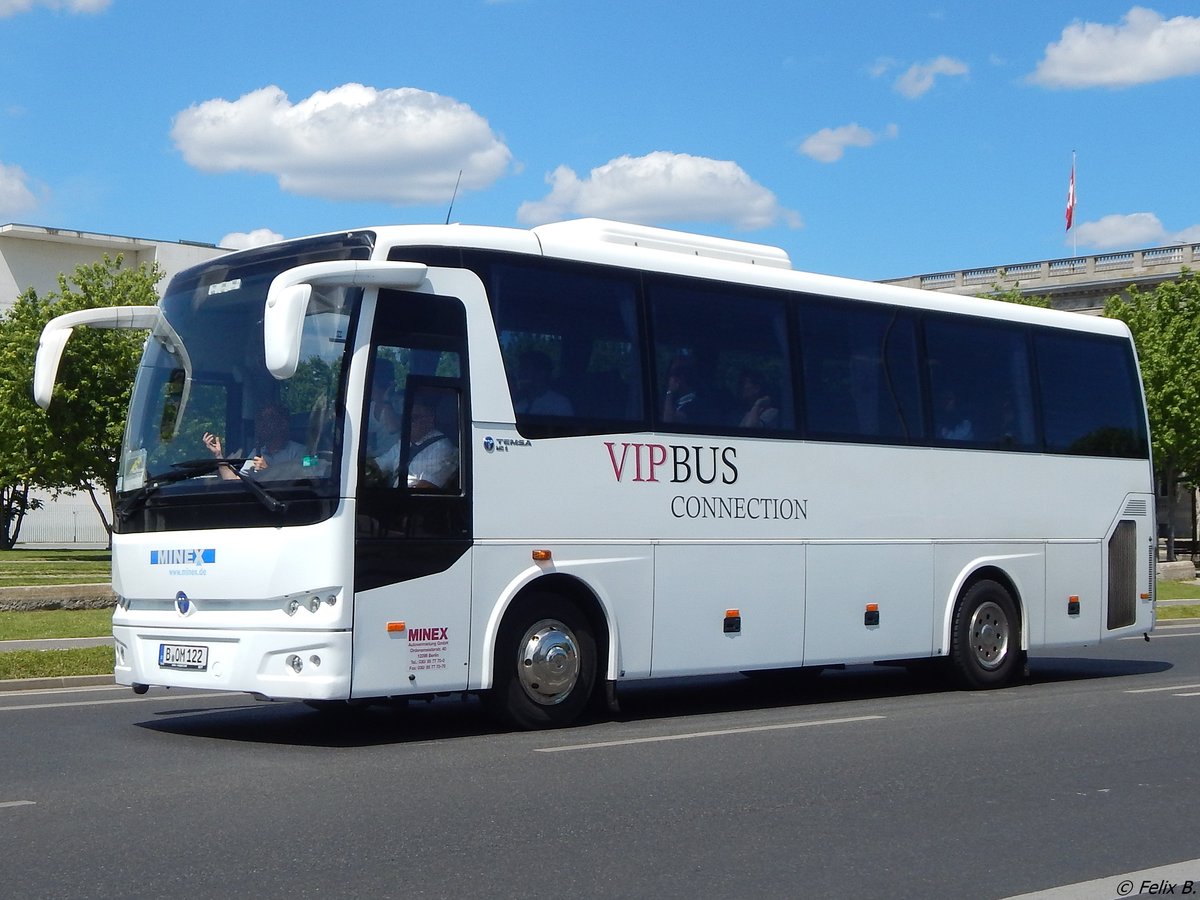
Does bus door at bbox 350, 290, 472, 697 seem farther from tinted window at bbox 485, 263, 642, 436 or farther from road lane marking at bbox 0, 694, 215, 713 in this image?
road lane marking at bbox 0, 694, 215, 713

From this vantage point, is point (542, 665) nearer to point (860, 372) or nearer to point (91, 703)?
point (860, 372)

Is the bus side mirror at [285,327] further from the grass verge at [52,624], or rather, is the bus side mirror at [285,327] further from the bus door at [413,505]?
the grass verge at [52,624]

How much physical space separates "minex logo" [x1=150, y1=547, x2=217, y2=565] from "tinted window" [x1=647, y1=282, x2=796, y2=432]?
3.71 meters

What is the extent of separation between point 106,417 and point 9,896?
40.0 m

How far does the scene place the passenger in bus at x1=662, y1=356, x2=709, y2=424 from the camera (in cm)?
1277

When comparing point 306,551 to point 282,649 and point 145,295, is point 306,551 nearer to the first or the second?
point 282,649

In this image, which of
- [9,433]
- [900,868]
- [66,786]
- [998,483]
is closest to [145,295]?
[9,433]

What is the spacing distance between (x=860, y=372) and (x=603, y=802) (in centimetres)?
692

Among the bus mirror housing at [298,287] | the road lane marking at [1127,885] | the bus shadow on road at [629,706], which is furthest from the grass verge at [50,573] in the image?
the road lane marking at [1127,885]

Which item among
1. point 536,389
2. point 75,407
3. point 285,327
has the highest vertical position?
point 75,407

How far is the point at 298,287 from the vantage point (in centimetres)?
981

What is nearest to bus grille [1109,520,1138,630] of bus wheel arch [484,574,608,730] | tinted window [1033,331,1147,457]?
tinted window [1033,331,1147,457]

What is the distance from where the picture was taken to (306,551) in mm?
10484

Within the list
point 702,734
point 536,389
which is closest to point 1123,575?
point 702,734
